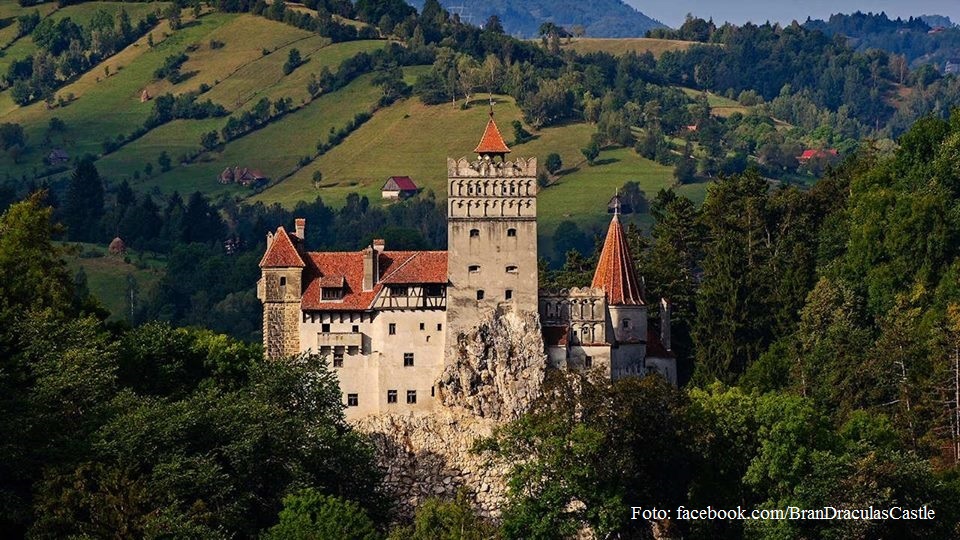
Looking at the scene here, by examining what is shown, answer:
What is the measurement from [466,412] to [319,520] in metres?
16.0

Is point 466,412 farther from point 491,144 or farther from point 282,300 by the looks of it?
point 491,144

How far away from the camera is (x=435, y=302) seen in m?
93.0

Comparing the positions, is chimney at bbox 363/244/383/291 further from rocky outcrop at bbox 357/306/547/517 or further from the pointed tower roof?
the pointed tower roof

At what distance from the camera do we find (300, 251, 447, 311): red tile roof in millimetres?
93125

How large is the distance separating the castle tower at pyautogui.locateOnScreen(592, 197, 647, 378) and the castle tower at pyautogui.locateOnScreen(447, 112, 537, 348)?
15.4 ft

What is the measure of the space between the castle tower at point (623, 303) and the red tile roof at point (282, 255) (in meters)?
13.8

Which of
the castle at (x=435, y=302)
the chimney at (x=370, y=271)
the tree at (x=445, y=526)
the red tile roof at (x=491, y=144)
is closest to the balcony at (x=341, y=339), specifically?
the castle at (x=435, y=302)

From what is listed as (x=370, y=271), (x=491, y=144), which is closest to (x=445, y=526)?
(x=370, y=271)

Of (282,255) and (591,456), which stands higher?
(282,255)

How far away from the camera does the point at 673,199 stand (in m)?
115

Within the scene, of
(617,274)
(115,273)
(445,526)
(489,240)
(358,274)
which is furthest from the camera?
(115,273)

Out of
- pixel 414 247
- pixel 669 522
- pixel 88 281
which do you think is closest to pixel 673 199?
pixel 669 522

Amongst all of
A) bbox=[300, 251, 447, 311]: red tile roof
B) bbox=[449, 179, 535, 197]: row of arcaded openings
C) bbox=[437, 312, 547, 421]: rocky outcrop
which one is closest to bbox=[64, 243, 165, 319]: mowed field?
bbox=[300, 251, 447, 311]: red tile roof

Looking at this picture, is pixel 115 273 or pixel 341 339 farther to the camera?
pixel 115 273
